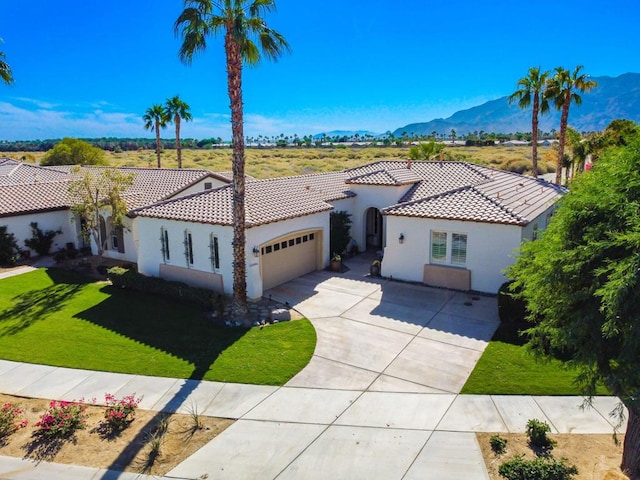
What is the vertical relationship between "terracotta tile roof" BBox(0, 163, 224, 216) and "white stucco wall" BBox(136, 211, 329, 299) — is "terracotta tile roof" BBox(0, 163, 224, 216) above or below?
above

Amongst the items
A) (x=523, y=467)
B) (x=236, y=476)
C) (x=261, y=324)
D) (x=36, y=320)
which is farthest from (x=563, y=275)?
(x=36, y=320)

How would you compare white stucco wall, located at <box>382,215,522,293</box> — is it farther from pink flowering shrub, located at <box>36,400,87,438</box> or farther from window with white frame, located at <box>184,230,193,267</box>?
pink flowering shrub, located at <box>36,400,87,438</box>

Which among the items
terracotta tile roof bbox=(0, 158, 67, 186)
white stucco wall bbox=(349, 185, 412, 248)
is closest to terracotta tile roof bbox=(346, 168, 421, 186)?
white stucco wall bbox=(349, 185, 412, 248)

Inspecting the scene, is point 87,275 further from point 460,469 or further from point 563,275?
point 563,275

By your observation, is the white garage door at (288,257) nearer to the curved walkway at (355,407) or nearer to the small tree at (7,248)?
the curved walkway at (355,407)

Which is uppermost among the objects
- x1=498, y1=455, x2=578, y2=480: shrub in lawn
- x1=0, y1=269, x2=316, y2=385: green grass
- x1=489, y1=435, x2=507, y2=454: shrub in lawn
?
x1=498, y1=455, x2=578, y2=480: shrub in lawn

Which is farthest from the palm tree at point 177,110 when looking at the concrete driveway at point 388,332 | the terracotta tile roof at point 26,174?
the concrete driveway at point 388,332
